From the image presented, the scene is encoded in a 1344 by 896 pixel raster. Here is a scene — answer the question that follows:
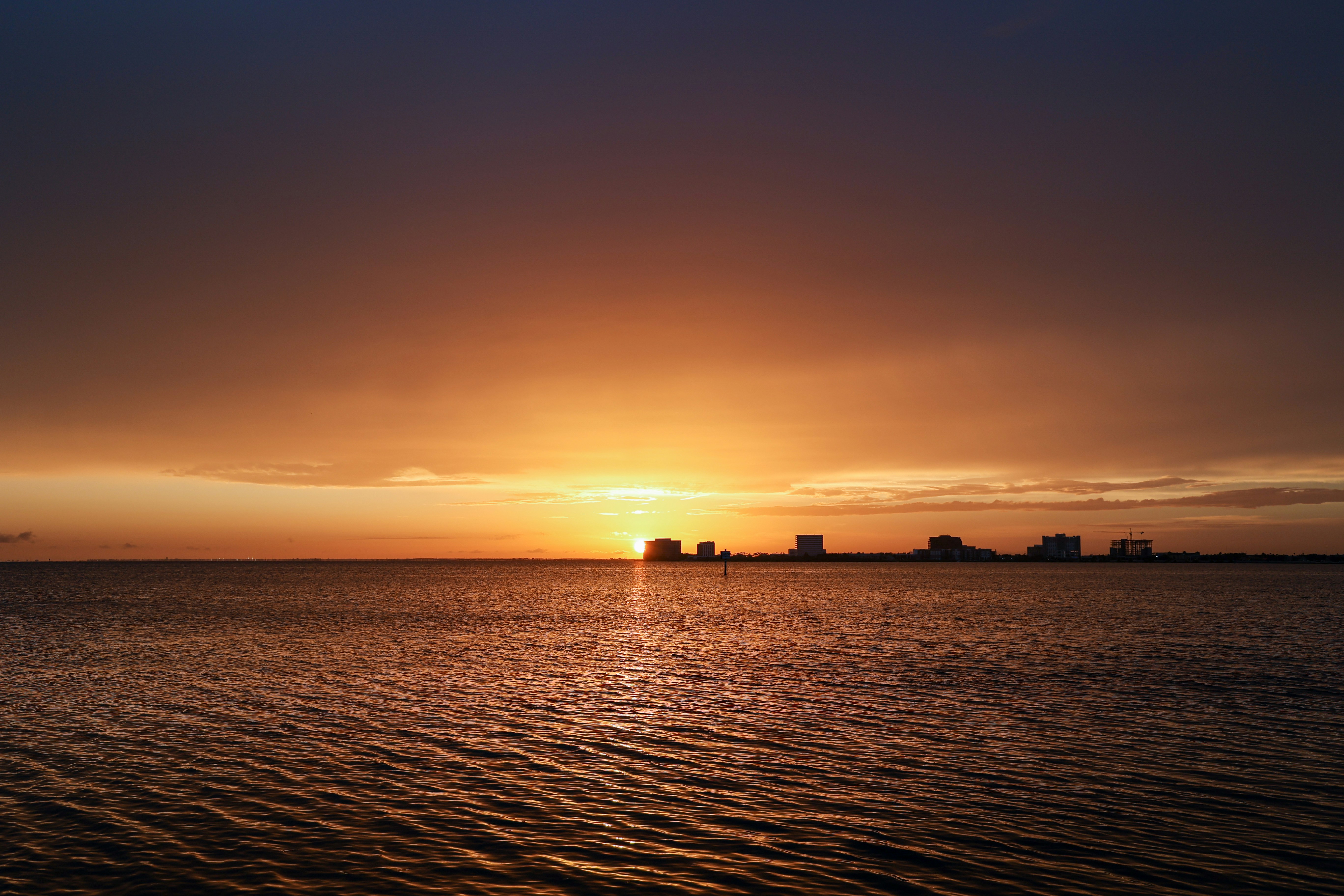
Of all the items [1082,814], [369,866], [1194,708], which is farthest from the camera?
[1194,708]

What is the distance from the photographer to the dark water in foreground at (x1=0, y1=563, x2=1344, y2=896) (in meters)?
19.3

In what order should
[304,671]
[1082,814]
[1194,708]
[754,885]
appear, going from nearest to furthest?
[754,885] < [1082,814] < [1194,708] < [304,671]


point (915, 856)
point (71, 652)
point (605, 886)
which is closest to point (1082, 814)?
point (915, 856)

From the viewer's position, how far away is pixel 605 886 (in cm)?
1830

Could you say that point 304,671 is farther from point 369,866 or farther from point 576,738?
point 369,866

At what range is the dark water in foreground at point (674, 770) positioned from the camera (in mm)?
19328

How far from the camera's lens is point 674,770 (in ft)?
92.4

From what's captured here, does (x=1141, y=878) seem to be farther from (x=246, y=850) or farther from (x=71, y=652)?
(x=71, y=652)

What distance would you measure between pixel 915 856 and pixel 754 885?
461 cm

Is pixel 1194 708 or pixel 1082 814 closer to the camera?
pixel 1082 814

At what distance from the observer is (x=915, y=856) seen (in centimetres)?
2003

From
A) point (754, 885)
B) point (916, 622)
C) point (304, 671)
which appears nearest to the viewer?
point (754, 885)

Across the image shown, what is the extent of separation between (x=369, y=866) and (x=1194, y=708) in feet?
125

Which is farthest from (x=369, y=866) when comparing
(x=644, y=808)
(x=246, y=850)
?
(x=644, y=808)
